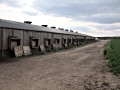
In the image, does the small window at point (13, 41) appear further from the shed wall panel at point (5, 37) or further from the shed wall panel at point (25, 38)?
the shed wall panel at point (25, 38)

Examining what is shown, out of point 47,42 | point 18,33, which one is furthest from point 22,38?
point 47,42

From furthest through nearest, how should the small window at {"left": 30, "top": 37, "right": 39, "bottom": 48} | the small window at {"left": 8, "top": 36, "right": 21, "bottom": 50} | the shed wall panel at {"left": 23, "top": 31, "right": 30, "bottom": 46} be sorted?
the small window at {"left": 30, "top": 37, "right": 39, "bottom": 48}
the shed wall panel at {"left": 23, "top": 31, "right": 30, "bottom": 46}
the small window at {"left": 8, "top": 36, "right": 21, "bottom": 50}

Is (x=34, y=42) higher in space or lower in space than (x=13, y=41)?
lower

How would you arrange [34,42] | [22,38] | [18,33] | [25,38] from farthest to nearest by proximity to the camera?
[34,42]
[25,38]
[22,38]
[18,33]

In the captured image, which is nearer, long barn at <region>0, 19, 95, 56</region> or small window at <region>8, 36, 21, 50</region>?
long barn at <region>0, 19, 95, 56</region>

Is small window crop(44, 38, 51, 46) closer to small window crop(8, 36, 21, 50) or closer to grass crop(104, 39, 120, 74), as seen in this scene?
small window crop(8, 36, 21, 50)

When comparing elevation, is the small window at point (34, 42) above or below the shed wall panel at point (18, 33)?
below

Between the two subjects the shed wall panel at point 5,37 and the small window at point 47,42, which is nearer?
the shed wall panel at point 5,37

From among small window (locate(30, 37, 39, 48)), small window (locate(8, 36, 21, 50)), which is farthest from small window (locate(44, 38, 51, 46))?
small window (locate(8, 36, 21, 50))

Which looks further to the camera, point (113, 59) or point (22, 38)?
point (22, 38)

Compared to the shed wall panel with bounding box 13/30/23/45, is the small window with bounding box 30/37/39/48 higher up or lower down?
lower down

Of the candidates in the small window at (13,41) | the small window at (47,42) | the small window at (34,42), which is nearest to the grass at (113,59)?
the small window at (34,42)

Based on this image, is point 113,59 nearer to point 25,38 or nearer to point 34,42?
point 25,38

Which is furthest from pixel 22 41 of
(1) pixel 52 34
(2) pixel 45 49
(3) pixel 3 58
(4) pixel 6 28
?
(1) pixel 52 34
